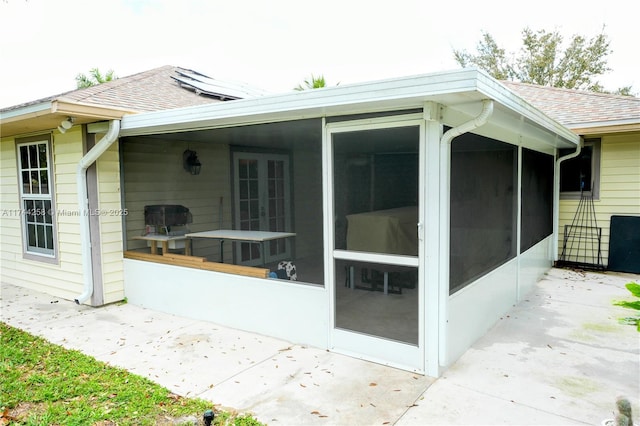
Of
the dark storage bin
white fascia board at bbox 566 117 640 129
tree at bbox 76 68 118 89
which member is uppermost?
tree at bbox 76 68 118 89

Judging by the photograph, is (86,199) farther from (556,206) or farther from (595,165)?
(595,165)

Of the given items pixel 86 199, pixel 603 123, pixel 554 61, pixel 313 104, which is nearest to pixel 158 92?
pixel 86 199

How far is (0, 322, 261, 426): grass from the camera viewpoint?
2689mm

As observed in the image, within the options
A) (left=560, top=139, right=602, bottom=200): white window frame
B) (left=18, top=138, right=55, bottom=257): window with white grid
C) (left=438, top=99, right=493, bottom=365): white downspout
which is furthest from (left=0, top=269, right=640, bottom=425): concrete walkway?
(left=560, top=139, right=602, bottom=200): white window frame

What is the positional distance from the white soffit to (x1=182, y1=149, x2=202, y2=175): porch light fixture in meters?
1.32

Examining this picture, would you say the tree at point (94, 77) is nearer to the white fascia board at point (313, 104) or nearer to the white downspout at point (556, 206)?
the white fascia board at point (313, 104)

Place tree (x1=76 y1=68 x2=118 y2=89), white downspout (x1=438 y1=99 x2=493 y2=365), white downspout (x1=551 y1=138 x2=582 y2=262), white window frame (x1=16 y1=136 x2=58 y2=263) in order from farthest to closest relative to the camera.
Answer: tree (x1=76 y1=68 x2=118 y2=89), white downspout (x1=551 y1=138 x2=582 y2=262), white window frame (x1=16 y1=136 x2=58 y2=263), white downspout (x1=438 y1=99 x2=493 y2=365)

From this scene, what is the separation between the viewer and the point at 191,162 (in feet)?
20.4

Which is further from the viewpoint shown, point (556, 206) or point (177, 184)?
point (556, 206)

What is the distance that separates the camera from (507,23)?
19.4m

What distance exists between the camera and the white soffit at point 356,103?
2715mm

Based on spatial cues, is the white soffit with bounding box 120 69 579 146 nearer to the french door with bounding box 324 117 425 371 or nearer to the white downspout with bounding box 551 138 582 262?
the french door with bounding box 324 117 425 371

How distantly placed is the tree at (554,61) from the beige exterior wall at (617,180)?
13.4 metres

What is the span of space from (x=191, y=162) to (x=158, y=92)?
114cm
